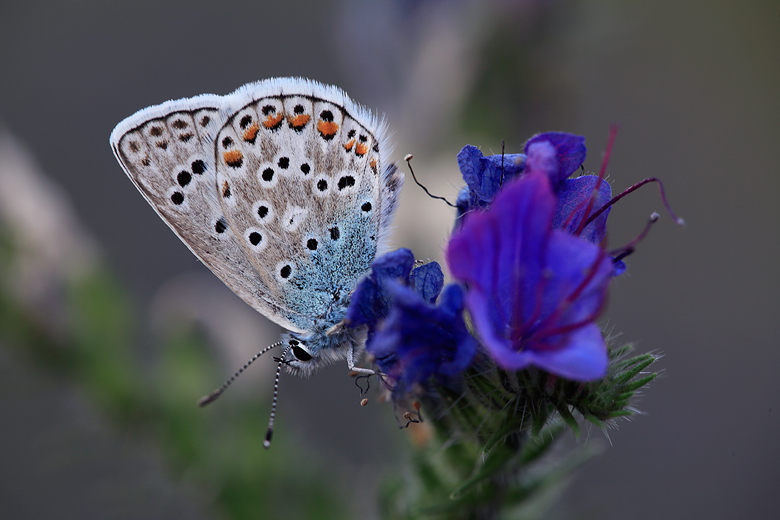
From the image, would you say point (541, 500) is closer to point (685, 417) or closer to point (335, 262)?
point (335, 262)

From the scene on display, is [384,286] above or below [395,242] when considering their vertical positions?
above

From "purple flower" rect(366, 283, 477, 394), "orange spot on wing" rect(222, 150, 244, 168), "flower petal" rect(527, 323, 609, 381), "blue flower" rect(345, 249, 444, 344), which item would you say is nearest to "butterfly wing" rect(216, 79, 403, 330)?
"orange spot on wing" rect(222, 150, 244, 168)

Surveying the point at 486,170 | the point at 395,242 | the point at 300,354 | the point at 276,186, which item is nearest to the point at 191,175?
the point at 276,186

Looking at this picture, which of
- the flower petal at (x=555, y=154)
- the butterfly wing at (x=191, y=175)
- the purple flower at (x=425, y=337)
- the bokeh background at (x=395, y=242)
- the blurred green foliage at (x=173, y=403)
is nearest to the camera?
the purple flower at (x=425, y=337)

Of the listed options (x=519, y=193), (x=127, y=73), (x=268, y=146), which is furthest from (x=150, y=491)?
(x=127, y=73)

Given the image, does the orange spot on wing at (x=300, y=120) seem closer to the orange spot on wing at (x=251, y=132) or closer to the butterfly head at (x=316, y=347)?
the orange spot on wing at (x=251, y=132)

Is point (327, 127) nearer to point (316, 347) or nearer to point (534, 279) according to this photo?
point (316, 347)

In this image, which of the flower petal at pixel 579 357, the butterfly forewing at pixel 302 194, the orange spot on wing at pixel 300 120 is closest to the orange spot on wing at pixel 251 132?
the butterfly forewing at pixel 302 194
